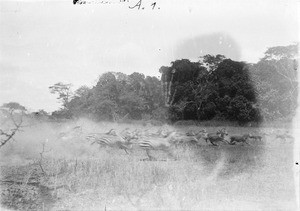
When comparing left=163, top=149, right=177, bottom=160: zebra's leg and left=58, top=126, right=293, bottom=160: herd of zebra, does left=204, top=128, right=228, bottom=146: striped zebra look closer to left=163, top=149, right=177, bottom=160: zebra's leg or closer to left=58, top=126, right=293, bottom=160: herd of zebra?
left=58, top=126, right=293, bottom=160: herd of zebra

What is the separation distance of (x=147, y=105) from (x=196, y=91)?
1355mm

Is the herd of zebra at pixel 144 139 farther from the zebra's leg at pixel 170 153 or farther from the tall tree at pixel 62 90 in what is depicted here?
the tall tree at pixel 62 90

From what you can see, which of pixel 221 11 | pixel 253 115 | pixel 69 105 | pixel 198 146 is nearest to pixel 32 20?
pixel 69 105

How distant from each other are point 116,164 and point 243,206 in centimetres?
302

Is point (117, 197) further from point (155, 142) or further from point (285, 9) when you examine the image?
point (285, 9)

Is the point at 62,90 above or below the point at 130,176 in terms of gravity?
above

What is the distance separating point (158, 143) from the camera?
32.2 feet

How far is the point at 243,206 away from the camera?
714 centimetres

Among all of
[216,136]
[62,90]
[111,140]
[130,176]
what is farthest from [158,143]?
[62,90]

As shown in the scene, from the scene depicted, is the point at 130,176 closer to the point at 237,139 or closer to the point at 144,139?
the point at 144,139

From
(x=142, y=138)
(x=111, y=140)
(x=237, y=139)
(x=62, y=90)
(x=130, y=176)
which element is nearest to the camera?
(x=130, y=176)

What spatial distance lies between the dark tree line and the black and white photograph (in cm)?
3

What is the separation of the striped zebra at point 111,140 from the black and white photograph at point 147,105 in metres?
0.03

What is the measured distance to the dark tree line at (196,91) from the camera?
29.5 ft
